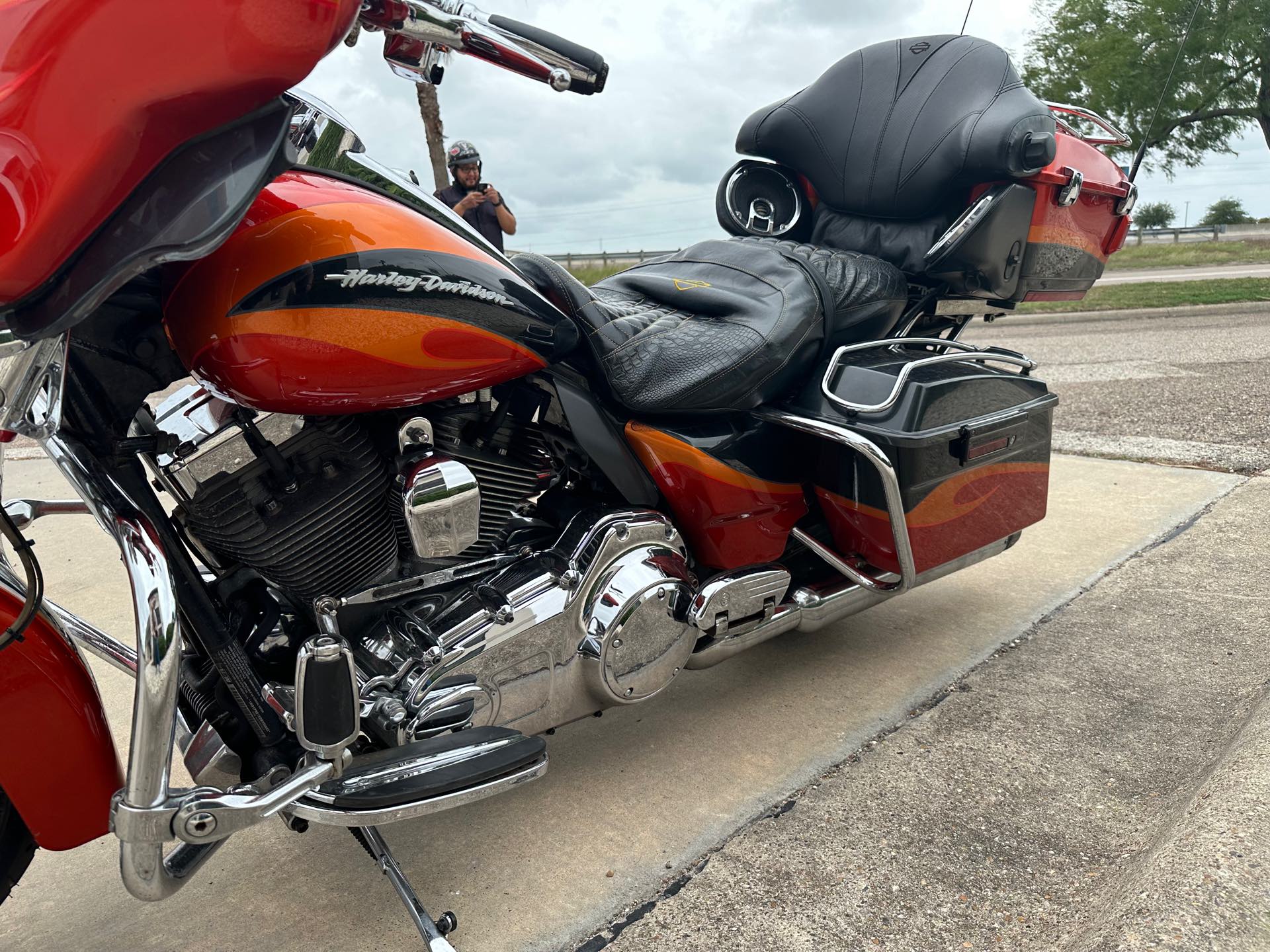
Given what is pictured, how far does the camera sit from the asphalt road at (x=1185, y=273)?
1488cm

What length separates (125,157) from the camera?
4.25 feet

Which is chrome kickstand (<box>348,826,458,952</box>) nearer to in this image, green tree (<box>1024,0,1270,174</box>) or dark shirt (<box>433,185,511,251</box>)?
dark shirt (<box>433,185,511,251</box>)

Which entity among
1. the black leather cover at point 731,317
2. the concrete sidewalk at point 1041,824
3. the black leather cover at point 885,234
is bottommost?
the concrete sidewalk at point 1041,824

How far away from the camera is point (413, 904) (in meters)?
1.78

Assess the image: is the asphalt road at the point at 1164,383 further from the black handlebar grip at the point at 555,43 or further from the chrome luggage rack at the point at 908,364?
the black handlebar grip at the point at 555,43

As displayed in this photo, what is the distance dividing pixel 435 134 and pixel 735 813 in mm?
8751

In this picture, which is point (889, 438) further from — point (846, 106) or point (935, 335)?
point (846, 106)

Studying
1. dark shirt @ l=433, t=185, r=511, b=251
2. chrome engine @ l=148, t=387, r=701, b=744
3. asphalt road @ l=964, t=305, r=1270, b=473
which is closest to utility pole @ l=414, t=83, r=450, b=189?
dark shirt @ l=433, t=185, r=511, b=251

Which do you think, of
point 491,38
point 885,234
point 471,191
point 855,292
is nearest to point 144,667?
point 491,38

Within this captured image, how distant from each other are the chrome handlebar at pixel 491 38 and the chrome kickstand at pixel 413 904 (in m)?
1.45

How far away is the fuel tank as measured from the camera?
1.61 meters

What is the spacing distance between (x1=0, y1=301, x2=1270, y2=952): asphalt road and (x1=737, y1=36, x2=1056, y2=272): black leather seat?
125 cm

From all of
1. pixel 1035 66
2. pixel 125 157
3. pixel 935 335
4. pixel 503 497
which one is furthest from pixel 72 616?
pixel 1035 66

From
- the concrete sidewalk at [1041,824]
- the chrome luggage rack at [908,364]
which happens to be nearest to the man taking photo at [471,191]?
the chrome luggage rack at [908,364]
